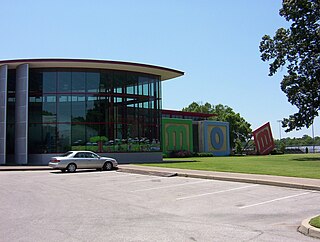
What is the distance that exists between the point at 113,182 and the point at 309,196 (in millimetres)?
9594

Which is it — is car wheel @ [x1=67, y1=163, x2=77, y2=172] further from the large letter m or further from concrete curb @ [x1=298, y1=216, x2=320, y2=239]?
the large letter m

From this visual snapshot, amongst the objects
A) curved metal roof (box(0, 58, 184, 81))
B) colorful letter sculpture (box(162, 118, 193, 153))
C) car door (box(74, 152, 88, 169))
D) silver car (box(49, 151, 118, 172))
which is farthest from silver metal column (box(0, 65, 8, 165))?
colorful letter sculpture (box(162, 118, 193, 153))

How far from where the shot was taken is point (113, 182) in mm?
19609

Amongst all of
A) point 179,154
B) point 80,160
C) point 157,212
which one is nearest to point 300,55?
point 179,154

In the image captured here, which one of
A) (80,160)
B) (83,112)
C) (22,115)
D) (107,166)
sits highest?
(83,112)

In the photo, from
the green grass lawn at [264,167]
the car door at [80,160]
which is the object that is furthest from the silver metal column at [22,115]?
the green grass lawn at [264,167]

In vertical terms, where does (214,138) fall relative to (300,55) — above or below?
below

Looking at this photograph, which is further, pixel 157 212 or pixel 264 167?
pixel 264 167

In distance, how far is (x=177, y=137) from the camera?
5494 centimetres

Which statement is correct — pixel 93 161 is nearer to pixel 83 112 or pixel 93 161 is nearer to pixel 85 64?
pixel 83 112


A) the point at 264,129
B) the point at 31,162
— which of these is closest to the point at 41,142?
the point at 31,162

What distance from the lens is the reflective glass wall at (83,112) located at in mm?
36062

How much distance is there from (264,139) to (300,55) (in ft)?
88.5

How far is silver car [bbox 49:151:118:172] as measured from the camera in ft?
86.2
